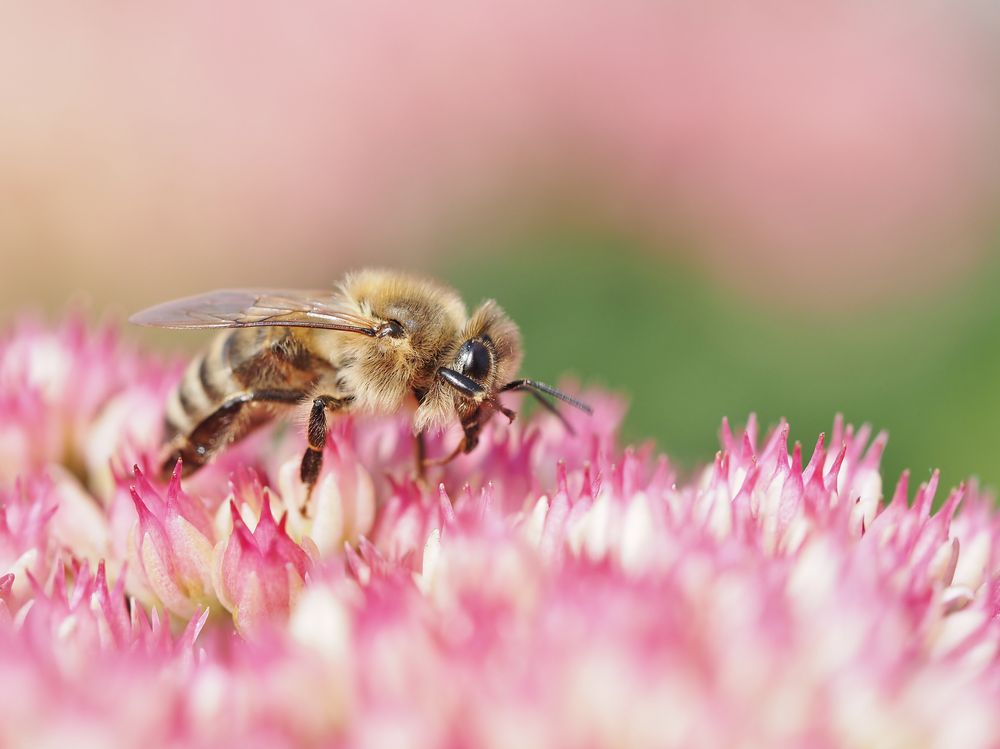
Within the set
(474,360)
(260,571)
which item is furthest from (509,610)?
(474,360)

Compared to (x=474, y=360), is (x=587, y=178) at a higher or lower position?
higher

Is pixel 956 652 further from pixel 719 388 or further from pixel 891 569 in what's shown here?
pixel 719 388

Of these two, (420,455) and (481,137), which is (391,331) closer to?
(420,455)

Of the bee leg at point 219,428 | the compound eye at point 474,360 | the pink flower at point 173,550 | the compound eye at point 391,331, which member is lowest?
the pink flower at point 173,550

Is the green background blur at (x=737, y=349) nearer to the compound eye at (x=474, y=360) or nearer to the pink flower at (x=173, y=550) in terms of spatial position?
the compound eye at (x=474, y=360)

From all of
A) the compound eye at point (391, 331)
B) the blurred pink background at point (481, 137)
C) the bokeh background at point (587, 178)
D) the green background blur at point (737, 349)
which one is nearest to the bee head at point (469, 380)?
the compound eye at point (391, 331)
